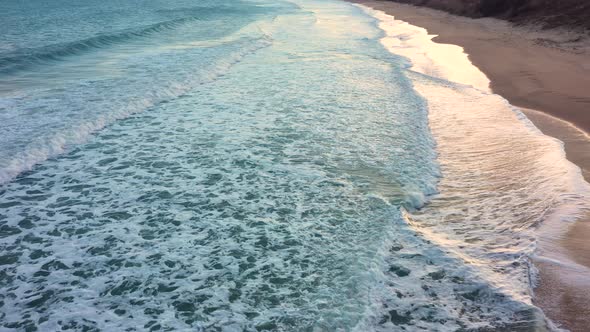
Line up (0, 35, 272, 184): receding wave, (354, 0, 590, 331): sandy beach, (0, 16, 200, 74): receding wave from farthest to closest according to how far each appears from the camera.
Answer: (0, 16, 200, 74): receding wave
(0, 35, 272, 184): receding wave
(354, 0, 590, 331): sandy beach

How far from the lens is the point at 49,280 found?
496 centimetres

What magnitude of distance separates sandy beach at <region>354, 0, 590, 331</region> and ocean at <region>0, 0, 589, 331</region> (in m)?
0.25

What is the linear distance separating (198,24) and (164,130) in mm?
22241

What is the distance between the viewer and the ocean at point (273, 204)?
4500 millimetres

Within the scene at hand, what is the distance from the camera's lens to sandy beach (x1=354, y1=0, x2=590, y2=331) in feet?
14.5

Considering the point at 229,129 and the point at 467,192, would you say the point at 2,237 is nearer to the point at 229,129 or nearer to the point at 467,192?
the point at 229,129

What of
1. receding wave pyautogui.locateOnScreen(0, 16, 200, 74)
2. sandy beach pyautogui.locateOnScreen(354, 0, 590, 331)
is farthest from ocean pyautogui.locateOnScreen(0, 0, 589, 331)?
receding wave pyautogui.locateOnScreen(0, 16, 200, 74)

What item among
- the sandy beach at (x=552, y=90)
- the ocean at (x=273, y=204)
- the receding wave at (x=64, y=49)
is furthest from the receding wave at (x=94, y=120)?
the sandy beach at (x=552, y=90)

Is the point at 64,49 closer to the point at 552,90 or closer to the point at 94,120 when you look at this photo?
the point at 94,120

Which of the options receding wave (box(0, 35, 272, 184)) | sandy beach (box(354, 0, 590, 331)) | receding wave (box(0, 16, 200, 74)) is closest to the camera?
sandy beach (box(354, 0, 590, 331))

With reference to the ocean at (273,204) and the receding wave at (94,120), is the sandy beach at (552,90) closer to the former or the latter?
the ocean at (273,204)

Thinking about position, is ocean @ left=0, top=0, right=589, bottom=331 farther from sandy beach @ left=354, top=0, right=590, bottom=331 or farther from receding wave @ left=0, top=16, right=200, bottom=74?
receding wave @ left=0, top=16, right=200, bottom=74

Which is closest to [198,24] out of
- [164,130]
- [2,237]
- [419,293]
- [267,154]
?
[164,130]

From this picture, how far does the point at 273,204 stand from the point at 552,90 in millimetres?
9075
